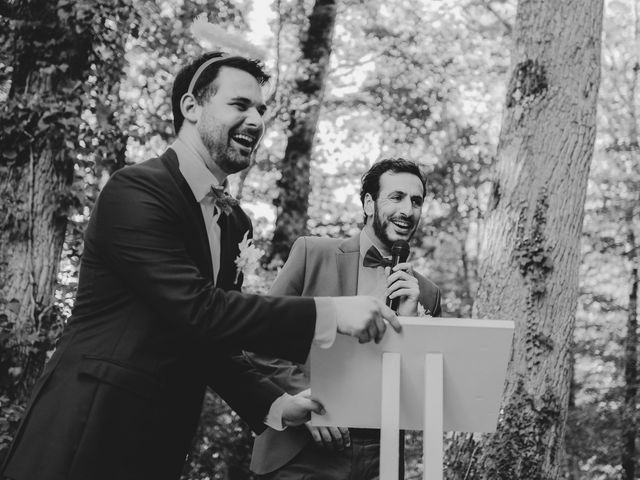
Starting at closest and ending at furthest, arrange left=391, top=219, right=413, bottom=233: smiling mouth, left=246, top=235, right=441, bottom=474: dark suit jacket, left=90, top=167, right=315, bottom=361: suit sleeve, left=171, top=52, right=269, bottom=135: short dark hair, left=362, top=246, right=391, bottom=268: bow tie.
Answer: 1. left=90, top=167, right=315, bottom=361: suit sleeve
2. left=171, top=52, right=269, bottom=135: short dark hair
3. left=246, top=235, right=441, bottom=474: dark suit jacket
4. left=362, top=246, right=391, bottom=268: bow tie
5. left=391, top=219, right=413, bottom=233: smiling mouth

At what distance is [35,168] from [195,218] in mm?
3840

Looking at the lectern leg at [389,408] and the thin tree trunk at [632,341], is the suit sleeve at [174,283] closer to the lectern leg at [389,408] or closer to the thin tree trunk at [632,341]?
the lectern leg at [389,408]

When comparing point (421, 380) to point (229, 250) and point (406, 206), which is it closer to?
point (229, 250)

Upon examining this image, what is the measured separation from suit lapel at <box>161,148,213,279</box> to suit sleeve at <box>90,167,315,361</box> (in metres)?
0.07

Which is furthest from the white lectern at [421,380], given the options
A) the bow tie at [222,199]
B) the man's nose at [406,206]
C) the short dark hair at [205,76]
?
the man's nose at [406,206]

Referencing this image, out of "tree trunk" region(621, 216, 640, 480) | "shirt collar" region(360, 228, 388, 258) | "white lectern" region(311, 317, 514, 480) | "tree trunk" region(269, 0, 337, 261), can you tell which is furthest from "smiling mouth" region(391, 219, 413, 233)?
"tree trunk" region(621, 216, 640, 480)

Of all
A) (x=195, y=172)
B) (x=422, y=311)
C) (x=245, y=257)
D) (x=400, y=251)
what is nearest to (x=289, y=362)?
(x=422, y=311)

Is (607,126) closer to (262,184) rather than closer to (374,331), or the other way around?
(262,184)

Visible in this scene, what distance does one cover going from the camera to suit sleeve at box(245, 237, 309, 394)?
11.4 feet

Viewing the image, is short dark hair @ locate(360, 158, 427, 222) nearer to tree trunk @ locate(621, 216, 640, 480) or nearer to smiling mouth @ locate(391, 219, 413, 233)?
smiling mouth @ locate(391, 219, 413, 233)

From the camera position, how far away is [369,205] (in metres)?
4.12

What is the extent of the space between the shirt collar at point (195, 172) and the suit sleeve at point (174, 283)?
0.20 metres

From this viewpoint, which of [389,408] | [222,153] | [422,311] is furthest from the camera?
[422,311]

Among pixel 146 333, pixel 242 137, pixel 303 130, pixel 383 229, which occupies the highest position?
pixel 303 130
